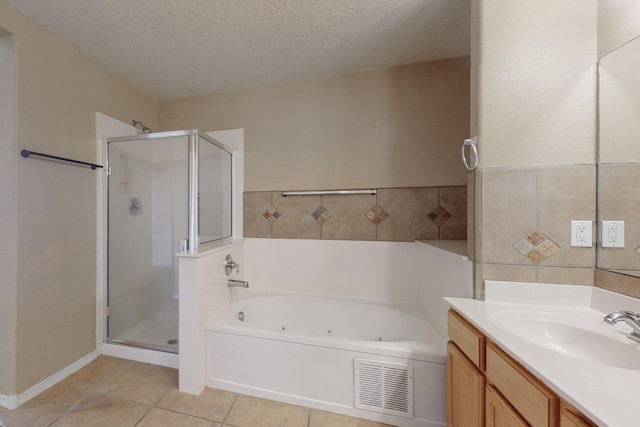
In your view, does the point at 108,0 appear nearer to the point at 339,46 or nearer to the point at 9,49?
the point at 9,49

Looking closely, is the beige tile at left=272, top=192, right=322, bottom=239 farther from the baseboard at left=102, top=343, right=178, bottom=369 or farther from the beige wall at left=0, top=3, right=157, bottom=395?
the beige wall at left=0, top=3, right=157, bottom=395

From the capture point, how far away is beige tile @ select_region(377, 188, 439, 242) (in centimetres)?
197

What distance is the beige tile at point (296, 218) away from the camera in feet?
7.16

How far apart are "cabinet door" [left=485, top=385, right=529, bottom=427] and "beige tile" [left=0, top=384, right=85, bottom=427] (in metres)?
2.18

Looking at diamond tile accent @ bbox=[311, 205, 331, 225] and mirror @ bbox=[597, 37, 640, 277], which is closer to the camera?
mirror @ bbox=[597, 37, 640, 277]

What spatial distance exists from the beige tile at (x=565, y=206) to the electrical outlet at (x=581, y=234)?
2cm

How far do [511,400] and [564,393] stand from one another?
266 mm

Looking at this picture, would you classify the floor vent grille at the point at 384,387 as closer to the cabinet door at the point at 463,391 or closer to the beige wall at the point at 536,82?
the cabinet door at the point at 463,391

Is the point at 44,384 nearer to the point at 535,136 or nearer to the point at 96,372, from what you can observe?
the point at 96,372

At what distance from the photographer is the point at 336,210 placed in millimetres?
2131

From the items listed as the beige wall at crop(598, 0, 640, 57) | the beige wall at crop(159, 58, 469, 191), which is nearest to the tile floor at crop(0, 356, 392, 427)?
the beige wall at crop(159, 58, 469, 191)

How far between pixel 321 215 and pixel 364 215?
1.27 ft

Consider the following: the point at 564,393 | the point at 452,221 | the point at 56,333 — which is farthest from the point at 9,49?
the point at 452,221

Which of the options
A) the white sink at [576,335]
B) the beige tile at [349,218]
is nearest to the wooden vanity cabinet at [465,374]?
the white sink at [576,335]
